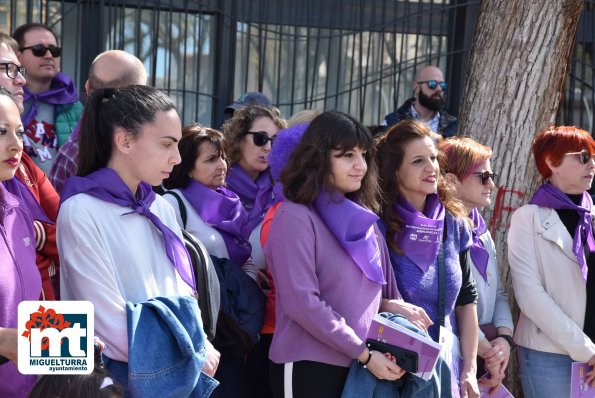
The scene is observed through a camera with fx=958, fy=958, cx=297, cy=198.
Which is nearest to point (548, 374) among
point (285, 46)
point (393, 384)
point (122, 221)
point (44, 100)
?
point (393, 384)

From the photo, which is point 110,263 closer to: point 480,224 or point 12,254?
point 12,254

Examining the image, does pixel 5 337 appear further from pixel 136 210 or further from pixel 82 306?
pixel 136 210

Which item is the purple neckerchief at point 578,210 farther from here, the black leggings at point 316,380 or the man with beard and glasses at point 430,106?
the black leggings at point 316,380

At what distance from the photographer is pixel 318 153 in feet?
12.6

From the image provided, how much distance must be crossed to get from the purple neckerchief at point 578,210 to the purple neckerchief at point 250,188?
1.34 m

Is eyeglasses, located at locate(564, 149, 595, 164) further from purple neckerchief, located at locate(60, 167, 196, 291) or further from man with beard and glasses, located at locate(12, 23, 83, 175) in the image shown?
man with beard and glasses, located at locate(12, 23, 83, 175)

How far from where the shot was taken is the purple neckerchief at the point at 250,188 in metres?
4.70

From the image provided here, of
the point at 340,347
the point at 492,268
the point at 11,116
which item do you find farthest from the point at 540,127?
the point at 11,116

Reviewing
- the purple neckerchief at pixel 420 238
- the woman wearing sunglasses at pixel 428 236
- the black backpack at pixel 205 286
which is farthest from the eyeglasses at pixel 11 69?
the purple neckerchief at pixel 420 238

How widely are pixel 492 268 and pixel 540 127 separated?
117cm

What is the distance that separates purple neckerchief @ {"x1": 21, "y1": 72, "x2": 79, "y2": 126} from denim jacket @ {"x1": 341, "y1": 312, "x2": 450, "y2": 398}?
220cm

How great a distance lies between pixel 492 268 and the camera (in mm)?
4613

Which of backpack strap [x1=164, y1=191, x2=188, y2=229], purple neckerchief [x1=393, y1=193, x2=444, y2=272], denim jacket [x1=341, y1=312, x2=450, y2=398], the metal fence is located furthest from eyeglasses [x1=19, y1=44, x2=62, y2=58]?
denim jacket [x1=341, y1=312, x2=450, y2=398]

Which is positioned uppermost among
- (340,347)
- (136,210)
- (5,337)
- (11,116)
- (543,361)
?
(11,116)
